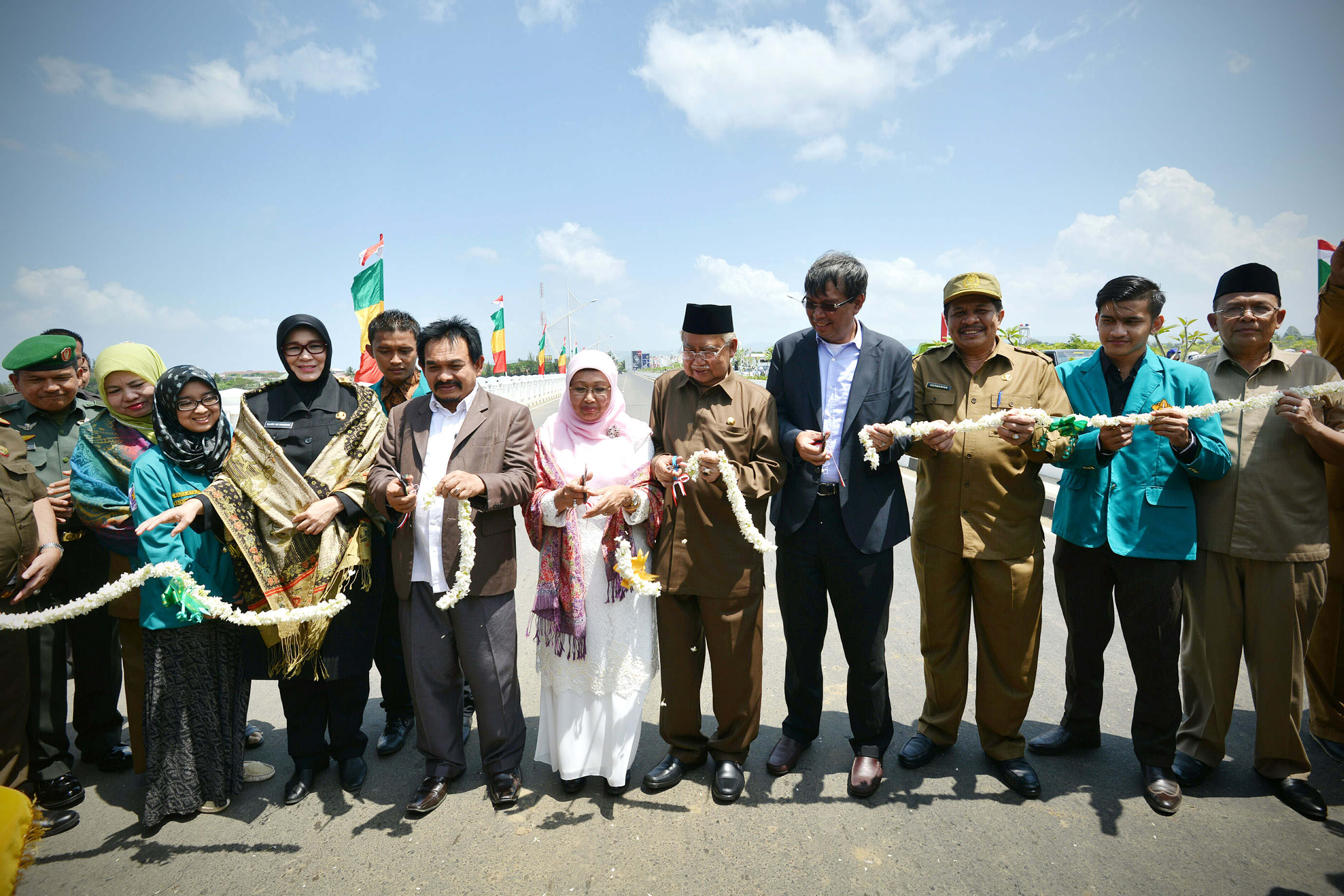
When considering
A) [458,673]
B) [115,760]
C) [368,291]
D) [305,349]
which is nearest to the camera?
[458,673]

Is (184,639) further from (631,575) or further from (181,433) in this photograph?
(631,575)

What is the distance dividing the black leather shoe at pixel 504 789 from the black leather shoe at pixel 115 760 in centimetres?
216

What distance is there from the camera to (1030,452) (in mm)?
3203

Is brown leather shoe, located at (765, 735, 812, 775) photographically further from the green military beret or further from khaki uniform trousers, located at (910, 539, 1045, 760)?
the green military beret

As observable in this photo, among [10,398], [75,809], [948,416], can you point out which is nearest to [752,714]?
[948,416]

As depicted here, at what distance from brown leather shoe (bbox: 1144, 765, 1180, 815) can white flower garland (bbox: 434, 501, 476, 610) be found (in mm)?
3422

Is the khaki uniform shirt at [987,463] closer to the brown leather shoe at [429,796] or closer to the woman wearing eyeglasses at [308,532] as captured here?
the brown leather shoe at [429,796]

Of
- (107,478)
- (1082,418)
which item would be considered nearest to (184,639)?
(107,478)

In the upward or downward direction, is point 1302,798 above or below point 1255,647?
below

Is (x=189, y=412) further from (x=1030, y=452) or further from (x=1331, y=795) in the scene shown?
(x=1331, y=795)

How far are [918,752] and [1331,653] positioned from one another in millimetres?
2325

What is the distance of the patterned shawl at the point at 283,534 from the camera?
3.14 meters

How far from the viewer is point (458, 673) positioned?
3.32 meters

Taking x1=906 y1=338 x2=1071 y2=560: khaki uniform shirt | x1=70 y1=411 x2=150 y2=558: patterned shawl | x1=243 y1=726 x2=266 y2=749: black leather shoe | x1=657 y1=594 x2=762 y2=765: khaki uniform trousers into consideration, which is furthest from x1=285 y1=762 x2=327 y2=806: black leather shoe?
x1=906 y1=338 x2=1071 y2=560: khaki uniform shirt
